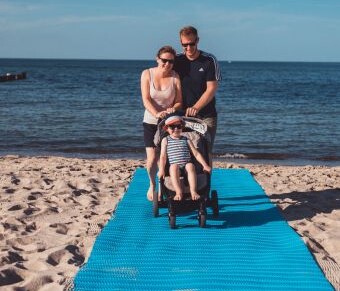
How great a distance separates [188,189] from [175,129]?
2.39ft

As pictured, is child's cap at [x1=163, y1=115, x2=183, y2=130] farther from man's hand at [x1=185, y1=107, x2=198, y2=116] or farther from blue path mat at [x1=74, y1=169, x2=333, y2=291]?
blue path mat at [x1=74, y1=169, x2=333, y2=291]

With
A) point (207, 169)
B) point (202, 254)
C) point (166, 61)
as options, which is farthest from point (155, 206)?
point (166, 61)

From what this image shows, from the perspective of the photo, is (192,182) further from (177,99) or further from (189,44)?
(189,44)

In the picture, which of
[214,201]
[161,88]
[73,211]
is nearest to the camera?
[161,88]

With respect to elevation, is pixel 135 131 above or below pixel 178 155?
below

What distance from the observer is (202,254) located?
602 cm

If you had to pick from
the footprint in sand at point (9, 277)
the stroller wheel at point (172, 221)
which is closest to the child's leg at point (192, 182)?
the stroller wheel at point (172, 221)

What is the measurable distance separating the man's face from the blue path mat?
2.03 metres

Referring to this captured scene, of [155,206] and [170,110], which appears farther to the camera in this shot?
[155,206]

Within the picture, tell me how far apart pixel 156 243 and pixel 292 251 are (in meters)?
1.40

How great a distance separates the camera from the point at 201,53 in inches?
290

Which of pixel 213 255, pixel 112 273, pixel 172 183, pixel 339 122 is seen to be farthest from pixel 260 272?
pixel 339 122

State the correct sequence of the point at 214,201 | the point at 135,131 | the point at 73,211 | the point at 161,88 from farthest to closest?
the point at 135,131, the point at 73,211, the point at 214,201, the point at 161,88

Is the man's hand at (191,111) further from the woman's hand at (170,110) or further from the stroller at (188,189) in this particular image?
the woman's hand at (170,110)
